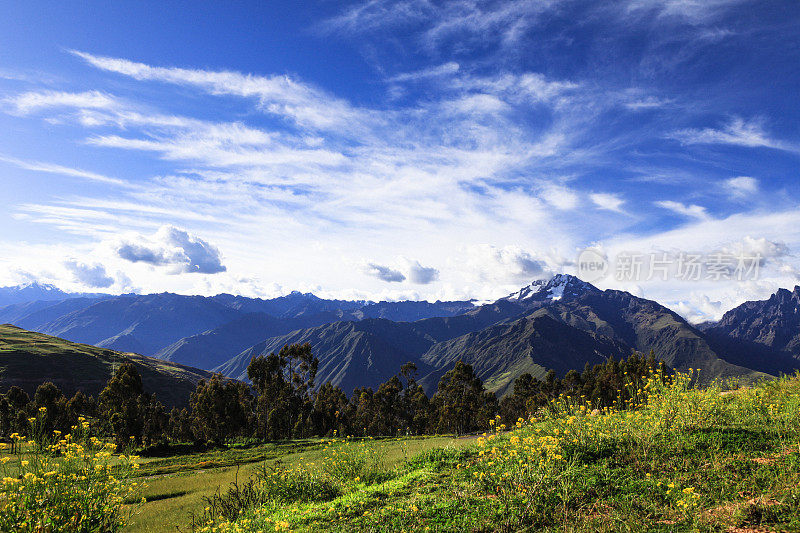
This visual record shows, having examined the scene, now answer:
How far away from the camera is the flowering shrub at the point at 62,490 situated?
9.52m

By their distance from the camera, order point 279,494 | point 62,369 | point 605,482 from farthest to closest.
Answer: point 62,369 < point 279,494 < point 605,482

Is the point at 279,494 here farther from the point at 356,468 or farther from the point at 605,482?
the point at 605,482

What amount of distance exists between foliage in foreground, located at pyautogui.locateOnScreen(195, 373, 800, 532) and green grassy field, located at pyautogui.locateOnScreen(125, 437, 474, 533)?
4.32 m

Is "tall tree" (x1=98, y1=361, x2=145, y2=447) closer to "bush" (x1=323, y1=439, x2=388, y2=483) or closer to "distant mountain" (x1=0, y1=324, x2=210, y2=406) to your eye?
"bush" (x1=323, y1=439, x2=388, y2=483)

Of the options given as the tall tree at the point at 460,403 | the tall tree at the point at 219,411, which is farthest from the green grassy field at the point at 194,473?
the tall tree at the point at 460,403

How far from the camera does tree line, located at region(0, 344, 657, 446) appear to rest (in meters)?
62.2

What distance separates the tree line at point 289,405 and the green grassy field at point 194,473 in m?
11.4

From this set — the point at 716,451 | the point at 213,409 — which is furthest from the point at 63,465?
the point at 213,409

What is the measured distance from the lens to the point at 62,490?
10.2 metres

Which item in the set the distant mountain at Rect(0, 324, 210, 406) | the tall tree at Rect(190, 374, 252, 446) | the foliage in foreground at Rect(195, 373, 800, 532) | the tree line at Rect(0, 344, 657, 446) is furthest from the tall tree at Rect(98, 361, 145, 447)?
the distant mountain at Rect(0, 324, 210, 406)

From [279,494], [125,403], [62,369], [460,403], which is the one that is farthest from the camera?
[62,369]

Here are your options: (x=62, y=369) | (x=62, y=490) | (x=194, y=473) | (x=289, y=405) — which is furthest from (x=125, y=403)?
(x=62, y=369)

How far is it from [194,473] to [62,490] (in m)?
23.7

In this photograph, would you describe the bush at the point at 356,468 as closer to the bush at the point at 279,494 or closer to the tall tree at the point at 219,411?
A: the bush at the point at 279,494
